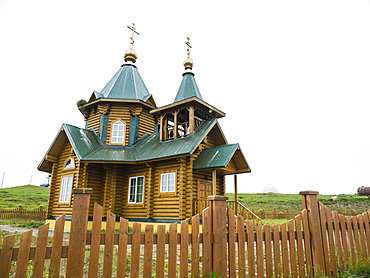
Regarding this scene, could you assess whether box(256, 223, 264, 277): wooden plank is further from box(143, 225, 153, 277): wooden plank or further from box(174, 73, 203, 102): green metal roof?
box(174, 73, 203, 102): green metal roof

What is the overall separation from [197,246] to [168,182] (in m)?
9.27

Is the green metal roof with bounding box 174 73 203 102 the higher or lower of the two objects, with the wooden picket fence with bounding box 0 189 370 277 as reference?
higher

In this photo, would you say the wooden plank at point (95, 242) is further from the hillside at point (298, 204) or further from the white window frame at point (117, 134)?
the hillside at point (298, 204)

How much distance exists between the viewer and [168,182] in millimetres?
12727

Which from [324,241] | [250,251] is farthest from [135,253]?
[324,241]

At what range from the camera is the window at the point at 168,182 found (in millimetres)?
12516

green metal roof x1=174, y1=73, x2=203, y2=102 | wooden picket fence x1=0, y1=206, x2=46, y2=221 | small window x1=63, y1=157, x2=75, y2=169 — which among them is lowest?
wooden picket fence x1=0, y1=206, x2=46, y2=221

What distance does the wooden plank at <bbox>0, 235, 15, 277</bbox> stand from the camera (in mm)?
2535

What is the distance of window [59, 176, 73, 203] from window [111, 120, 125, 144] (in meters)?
3.41

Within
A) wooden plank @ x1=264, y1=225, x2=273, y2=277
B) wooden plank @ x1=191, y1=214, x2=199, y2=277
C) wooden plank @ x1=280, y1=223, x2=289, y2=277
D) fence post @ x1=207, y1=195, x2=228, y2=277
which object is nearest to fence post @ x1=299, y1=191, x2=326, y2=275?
wooden plank @ x1=280, y1=223, x2=289, y2=277

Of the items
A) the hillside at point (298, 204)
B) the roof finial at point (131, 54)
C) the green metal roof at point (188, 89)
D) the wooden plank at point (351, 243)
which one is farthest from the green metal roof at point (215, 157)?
the hillside at point (298, 204)

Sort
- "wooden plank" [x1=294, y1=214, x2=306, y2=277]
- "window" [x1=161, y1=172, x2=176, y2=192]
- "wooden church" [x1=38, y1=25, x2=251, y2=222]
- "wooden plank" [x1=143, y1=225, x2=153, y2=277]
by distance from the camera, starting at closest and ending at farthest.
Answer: "wooden plank" [x1=143, y1=225, x2=153, y2=277] < "wooden plank" [x1=294, y1=214, x2=306, y2=277] < "wooden church" [x1=38, y1=25, x2=251, y2=222] < "window" [x1=161, y1=172, x2=176, y2=192]

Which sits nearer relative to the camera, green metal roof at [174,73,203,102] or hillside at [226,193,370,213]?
green metal roof at [174,73,203,102]

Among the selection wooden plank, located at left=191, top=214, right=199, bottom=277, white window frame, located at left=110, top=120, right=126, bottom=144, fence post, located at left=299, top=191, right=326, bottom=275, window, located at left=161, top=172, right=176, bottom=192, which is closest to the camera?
wooden plank, located at left=191, top=214, right=199, bottom=277
